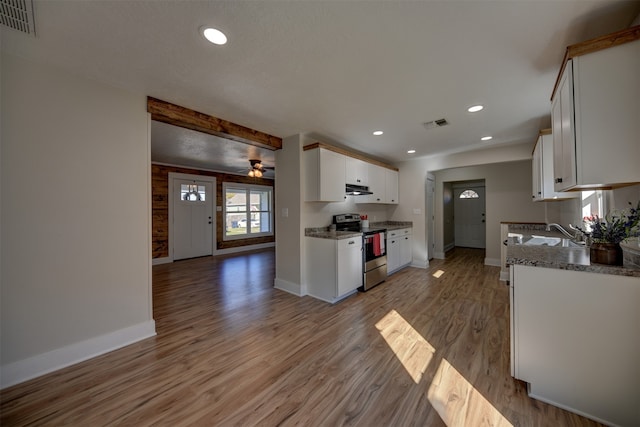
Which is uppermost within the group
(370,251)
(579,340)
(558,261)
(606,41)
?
(606,41)

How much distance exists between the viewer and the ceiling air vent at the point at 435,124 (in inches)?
116

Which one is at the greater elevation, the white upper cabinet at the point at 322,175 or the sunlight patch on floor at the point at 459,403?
the white upper cabinet at the point at 322,175

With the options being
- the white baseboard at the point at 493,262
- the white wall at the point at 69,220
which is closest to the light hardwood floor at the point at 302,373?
the white wall at the point at 69,220

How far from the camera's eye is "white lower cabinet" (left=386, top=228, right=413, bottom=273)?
4.36m

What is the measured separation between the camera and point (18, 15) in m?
1.36

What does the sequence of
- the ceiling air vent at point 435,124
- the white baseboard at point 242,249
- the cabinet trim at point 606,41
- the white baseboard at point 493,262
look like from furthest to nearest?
the white baseboard at point 242,249 < the white baseboard at point 493,262 < the ceiling air vent at point 435,124 < the cabinet trim at point 606,41

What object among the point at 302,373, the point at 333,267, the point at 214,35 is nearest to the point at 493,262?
the point at 333,267

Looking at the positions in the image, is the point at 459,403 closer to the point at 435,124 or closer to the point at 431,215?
the point at 435,124

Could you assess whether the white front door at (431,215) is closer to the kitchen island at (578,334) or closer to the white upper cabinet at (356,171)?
the white upper cabinet at (356,171)

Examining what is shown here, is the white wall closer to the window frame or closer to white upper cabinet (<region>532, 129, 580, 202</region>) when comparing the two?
white upper cabinet (<region>532, 129, 580, 202</region>)

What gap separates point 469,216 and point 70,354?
8.74 meters

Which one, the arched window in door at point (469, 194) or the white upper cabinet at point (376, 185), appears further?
the arched window in door at point (469, 194)

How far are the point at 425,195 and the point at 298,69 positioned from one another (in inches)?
162

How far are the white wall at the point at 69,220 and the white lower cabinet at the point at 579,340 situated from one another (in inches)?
125
